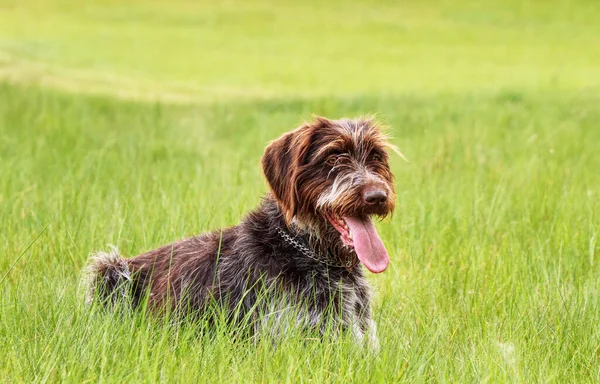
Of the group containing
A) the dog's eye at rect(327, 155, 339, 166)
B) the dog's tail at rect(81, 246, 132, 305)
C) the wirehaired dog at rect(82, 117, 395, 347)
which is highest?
the dog's eye at rect(327, 155, 339, 166)

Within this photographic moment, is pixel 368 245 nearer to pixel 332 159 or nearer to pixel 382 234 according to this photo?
pixel 332 159

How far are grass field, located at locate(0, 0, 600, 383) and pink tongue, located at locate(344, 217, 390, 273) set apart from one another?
0.41 m

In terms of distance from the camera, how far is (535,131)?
40.5 feet

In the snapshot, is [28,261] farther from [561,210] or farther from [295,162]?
[561,210]

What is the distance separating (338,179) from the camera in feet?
15.9

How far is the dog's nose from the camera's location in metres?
4.70

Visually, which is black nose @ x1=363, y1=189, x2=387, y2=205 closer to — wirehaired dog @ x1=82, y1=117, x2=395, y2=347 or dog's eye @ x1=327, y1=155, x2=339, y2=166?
wirehaired dog @ x1=82, y1=117, x2=395, y2=347

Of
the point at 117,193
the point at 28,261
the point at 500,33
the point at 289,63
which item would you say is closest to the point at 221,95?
the point at 289,63

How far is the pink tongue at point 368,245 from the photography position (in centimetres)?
473

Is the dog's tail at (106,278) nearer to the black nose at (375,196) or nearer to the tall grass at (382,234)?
the tall grass at (382,234)

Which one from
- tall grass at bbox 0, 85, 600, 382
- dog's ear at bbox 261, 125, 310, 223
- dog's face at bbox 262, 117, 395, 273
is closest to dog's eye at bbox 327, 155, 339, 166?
dog's face at bbox 262, 117, 395, 273

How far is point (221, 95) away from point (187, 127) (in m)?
5.81

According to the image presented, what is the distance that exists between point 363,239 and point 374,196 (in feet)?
0.92

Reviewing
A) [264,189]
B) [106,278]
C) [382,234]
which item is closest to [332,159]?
[106,278]
